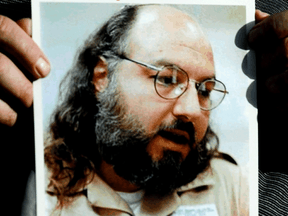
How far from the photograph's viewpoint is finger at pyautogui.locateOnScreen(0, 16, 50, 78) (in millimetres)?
459

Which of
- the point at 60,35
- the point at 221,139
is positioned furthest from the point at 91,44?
the point at 221,139

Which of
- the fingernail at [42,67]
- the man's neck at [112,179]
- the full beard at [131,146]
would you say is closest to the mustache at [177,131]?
the full beard at [131,146]

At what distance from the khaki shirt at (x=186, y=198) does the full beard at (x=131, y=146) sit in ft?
0.10

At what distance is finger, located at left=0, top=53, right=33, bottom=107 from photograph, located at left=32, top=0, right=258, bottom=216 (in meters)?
0.02

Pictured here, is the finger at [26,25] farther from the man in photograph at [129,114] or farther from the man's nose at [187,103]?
the man's nose at [187,103]

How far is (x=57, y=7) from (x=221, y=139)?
1.26 feet

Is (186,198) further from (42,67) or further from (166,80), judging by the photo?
(42,67)

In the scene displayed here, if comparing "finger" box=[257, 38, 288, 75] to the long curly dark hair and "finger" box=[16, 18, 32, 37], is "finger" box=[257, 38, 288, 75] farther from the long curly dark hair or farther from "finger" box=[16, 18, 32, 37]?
"finger" box=[16, 18, 32, 37]

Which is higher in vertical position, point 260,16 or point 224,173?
point 260,16

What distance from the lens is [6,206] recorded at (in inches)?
20.6

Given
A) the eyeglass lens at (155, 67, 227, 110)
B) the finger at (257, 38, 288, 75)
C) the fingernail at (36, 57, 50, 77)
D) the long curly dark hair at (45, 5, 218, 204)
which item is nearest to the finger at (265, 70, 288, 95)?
the finger at (257, 38, 288, 75)

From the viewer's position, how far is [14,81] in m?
0.47

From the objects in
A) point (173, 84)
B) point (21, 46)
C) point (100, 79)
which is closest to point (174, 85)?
point (173, 84)

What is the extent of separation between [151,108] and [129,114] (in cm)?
4
